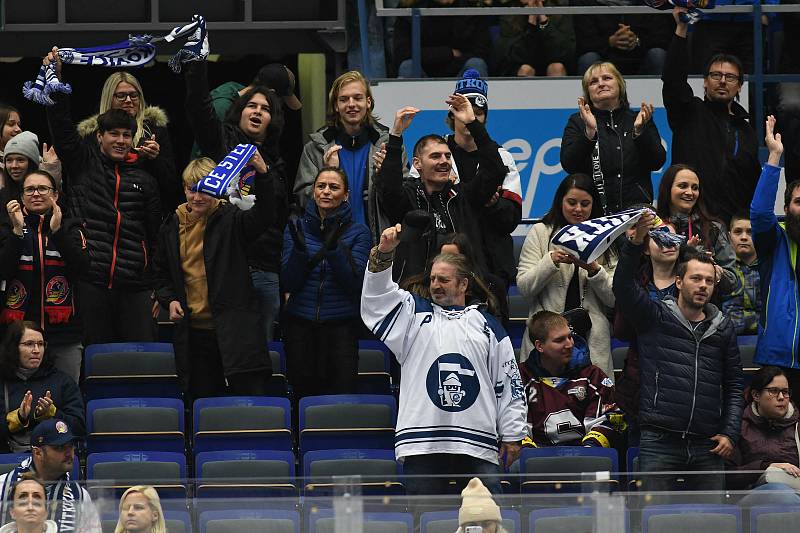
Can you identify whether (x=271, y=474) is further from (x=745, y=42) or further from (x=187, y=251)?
(x=745, y=42)

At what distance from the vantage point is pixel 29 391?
30.7ft

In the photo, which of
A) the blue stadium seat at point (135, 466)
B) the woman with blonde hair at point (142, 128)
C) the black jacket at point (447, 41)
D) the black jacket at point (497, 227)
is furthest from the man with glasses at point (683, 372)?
the black jacket at point (447, 41)

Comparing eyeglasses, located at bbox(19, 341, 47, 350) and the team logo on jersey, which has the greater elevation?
eyeglasses, located at bbox(19, 341, 47, 350)

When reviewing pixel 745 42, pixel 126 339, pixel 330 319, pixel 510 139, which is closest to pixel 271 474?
pixel 330 319

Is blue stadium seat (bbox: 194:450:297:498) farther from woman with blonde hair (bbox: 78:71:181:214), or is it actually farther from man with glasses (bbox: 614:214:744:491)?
woman with blonde hair (bbox: 78:71:181:214)

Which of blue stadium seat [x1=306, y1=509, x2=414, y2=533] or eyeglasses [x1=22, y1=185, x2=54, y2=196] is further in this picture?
eyeglasses [x1=22, y1=185, x2=54, y2=196]

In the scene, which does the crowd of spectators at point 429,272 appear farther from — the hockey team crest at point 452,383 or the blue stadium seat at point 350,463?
the blue stadium seat at point 350,463

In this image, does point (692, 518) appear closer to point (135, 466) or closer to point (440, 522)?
point (440, 522)

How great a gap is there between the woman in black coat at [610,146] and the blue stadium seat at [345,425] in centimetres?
210

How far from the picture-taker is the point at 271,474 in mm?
8875

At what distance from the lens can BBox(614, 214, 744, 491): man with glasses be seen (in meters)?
8.83

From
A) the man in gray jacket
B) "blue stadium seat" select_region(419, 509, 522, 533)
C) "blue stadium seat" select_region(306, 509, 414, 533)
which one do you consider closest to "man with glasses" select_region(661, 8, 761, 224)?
the man in gray jacket

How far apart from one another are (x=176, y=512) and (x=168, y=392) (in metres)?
2.74

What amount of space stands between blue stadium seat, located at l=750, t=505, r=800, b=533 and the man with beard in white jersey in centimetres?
194
